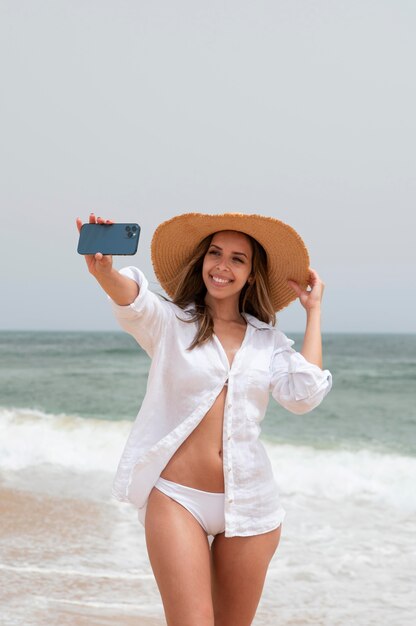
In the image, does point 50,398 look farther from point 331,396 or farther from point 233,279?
point 233,279

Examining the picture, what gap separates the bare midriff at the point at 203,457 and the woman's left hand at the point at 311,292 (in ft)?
1.67

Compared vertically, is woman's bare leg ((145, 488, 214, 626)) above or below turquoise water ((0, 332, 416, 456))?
above

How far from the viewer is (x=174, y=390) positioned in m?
2.79

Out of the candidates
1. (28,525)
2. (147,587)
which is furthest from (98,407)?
(147,587)

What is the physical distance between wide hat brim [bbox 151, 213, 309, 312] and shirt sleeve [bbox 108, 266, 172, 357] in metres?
0.32

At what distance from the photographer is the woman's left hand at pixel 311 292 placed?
306cm

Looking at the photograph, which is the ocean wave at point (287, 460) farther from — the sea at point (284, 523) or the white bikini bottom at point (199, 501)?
the white bikini bottom at point (199, 501)

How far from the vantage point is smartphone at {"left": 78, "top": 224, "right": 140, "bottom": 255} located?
2.57 m

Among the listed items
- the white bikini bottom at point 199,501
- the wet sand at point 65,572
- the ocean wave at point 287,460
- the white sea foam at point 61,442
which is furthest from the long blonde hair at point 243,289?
the white sea foam at point 61,442

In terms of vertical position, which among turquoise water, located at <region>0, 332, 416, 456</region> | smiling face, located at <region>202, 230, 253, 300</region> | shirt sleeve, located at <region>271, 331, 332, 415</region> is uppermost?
smiling face, located at <region>202, 230, 253, 300</region>

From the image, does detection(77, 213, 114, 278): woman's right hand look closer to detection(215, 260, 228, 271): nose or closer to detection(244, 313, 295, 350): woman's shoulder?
detection(215, 260, 228, 271): nose

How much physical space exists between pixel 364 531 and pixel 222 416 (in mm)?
4024

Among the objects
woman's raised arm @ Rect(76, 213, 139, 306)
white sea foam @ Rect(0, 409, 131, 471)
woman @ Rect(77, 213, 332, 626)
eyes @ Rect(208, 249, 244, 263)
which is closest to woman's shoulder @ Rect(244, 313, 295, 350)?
woman @ Rect(77, 213, 332, 626)

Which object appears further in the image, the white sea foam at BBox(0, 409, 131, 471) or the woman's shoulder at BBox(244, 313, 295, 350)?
the white sea foam at BBox(0, 409, 131, 471)
